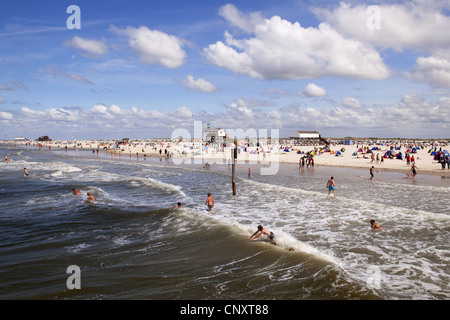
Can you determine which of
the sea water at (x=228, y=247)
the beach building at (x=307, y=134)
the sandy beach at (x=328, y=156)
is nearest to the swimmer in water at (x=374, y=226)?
the sea water at (x=228, y=247)

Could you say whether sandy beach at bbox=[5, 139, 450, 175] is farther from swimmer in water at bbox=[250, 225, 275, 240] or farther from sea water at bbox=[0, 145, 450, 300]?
swimmer in water at bbox=[250, 225, 275, 240]

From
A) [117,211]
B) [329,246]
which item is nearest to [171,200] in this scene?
[117,211]

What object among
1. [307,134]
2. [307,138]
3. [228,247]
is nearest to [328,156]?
[307,138]

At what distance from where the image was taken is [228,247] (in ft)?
32.7

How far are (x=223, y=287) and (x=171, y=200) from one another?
1252cm

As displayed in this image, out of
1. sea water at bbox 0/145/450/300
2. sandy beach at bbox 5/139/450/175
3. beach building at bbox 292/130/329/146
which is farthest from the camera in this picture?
beach building at bbox 292/130/329/146

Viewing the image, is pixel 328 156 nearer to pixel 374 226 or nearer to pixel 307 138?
pixel 374 226

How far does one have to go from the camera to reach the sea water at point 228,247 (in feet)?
22.7

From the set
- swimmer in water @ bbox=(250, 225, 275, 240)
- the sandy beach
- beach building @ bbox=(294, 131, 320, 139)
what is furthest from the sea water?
beach building @ bbox=(294, 131, 320, 139)

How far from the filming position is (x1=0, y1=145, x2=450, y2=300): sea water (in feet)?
22.7

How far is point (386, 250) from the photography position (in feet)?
31.4

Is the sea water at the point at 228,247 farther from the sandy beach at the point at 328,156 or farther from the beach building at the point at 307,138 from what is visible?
the beach building at the point at 307,138

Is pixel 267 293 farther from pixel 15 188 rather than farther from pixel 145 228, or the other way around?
pixel 15 188

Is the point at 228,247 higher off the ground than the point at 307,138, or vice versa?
the point at 307,138
